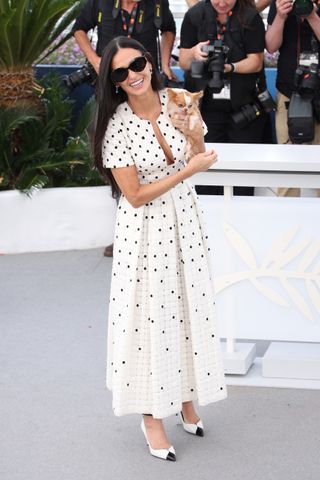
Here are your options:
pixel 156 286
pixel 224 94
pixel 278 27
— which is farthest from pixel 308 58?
pixel 156 286

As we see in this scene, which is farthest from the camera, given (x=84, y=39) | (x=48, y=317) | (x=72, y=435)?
→ (x=84, y=39)

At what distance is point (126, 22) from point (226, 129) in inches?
41.2

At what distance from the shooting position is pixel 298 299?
19.7 ft

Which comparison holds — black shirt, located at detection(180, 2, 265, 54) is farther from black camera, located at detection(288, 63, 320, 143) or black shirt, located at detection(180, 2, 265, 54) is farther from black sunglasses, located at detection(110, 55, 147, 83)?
black sunglasses, located at detection(110, 55, 147, 83)

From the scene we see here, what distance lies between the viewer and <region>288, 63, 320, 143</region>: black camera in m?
7.79

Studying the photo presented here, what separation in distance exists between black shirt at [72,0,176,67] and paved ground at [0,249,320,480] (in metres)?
2.16

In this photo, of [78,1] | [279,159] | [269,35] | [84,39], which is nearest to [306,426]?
[279,159]

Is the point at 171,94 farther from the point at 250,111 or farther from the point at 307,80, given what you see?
the point at 250,111

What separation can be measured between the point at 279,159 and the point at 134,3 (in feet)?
9.10

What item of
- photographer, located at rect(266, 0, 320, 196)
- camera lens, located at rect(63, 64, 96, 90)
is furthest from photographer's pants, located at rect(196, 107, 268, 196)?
camera lens, located at rect(63, 64, 96, 90)

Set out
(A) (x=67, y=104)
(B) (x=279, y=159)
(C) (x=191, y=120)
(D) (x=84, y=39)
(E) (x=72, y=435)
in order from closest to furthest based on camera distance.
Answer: (C) (x=191, y=120)
(E) (x=72, y=435)
(B) (x=279, y=159)
(D) (x=84, y=39)
(A) (x=67, y=104)

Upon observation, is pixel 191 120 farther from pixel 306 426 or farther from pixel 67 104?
pixel 67 104

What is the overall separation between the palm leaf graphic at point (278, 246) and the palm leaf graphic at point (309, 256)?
0.36 ft

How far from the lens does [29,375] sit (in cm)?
626
